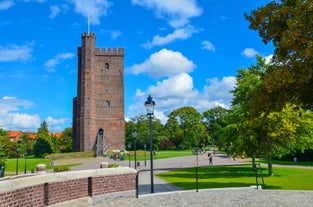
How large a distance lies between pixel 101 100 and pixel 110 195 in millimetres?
52728

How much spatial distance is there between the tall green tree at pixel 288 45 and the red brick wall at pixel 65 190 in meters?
6.64

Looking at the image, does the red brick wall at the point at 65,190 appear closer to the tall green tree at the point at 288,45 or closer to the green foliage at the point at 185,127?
the tall green tree at the point at 288,45

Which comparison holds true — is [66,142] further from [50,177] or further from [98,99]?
[50,177]

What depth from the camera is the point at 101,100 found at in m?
62.3

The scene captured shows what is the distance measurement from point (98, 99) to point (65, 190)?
5390cm

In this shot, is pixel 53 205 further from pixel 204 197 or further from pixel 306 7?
pixel 306 7

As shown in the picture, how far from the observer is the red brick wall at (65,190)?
7321mm

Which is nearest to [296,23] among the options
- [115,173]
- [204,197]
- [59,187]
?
[204,197]

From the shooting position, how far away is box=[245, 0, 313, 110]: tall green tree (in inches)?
437

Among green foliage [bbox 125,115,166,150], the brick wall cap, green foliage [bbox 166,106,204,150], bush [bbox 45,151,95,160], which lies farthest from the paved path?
green foliage [bbox 166,106,204,150]

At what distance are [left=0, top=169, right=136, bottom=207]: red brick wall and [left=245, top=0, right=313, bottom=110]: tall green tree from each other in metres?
6.64

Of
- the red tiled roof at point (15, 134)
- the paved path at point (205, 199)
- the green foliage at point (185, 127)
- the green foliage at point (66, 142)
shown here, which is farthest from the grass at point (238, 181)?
the red tiled roof at point (15, 134)

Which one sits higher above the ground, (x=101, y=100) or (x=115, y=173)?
(x=101, y=100)

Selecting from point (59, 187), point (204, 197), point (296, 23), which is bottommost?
point (204, 197)
